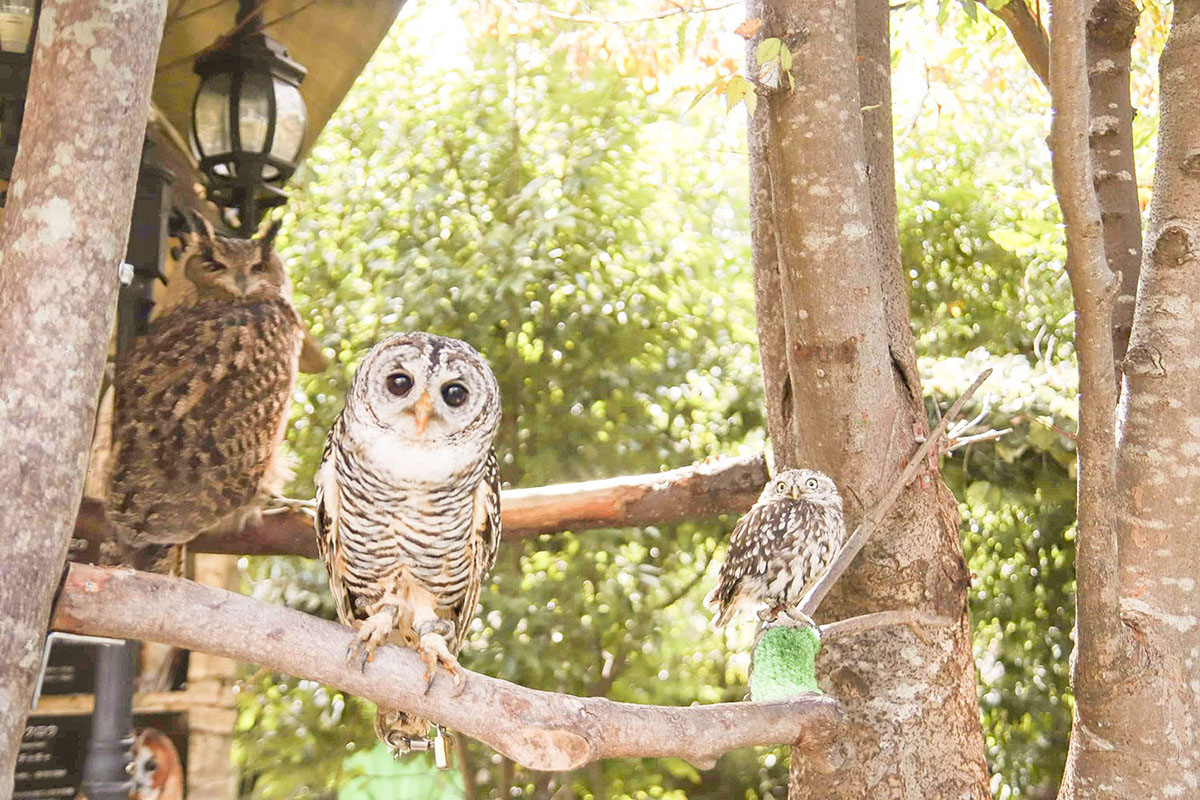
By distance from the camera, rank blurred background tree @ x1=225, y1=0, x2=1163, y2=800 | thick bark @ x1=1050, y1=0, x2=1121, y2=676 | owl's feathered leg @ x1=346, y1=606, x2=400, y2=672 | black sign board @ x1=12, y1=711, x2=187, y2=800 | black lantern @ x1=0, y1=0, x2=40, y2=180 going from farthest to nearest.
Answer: blurred background tree @ x1=225, y1=0, x2=1163, y2=800 < black sign board @ x1=12, y1=711, x2=187, y2=800 < black lantern @ x1=0, y1=0, x2=40, y2=180 < thick bark @ x1=1050, y1=0, x2=1121, y2=676 < owl's feathered leg @ x1=346, y1=606, x2=400, y2=672

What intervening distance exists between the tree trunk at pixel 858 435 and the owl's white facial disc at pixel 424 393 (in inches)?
23.0

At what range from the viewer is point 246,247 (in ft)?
6.21

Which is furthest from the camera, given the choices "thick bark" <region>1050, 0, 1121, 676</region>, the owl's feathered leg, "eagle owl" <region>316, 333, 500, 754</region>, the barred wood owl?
the barred wood owl

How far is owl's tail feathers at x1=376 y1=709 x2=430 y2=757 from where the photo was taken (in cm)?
159

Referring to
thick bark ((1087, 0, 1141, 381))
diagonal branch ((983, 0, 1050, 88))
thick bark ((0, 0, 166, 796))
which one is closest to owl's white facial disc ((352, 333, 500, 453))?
thick bark ((0, 0, 166, 796))

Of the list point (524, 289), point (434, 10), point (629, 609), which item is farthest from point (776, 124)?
point (434, 10)

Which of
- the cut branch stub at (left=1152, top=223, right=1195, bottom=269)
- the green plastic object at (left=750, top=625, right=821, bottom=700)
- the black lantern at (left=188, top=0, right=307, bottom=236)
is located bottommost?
the green plastic object at (left=750, top=625, right=821, bottom=700)

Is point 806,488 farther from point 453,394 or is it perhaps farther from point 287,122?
point 287,122

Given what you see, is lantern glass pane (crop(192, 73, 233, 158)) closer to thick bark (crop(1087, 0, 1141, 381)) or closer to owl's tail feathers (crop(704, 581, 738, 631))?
owl's tail feathers (crop(704, 581, 738, 631))

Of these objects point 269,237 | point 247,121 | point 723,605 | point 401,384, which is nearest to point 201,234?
point 269,237

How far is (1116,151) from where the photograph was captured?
6.57 feet

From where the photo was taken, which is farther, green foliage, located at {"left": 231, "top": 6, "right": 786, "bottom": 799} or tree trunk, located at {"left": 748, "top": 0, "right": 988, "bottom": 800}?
green foliage, located at {"left": 231, "top": 6, "right": 786, "bottom": 799}

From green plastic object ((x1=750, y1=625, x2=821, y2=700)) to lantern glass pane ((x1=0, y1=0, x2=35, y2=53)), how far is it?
1.44 meters

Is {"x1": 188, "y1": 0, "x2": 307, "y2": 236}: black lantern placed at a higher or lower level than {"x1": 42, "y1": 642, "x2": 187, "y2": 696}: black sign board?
higher
